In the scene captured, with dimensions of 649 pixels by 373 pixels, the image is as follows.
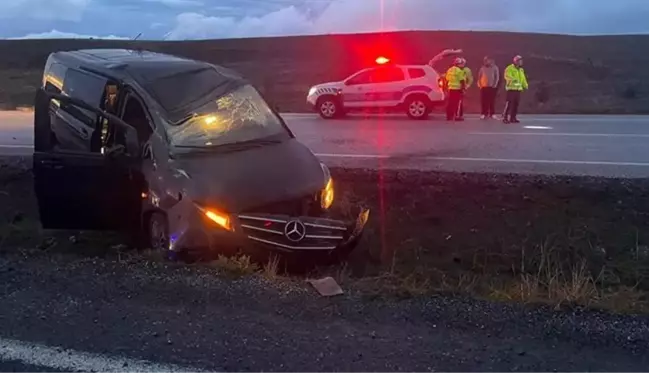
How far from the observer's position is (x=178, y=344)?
13.0 feet

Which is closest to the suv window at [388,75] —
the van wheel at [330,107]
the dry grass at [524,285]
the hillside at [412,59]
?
the van wheel at [330,107]

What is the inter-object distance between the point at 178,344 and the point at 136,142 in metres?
3.15

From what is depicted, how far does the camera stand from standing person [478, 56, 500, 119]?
65.0 feet

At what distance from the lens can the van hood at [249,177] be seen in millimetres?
6137

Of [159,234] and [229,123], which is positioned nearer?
[159,234]

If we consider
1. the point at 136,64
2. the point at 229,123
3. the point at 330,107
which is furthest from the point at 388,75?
the point at 229,123

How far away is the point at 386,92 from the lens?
823 inches

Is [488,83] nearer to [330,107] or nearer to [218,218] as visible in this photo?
[330,107]

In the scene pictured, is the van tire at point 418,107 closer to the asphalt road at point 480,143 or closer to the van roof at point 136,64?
the asphalt road at point 480,143

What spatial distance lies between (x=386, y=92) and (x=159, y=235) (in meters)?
15.1

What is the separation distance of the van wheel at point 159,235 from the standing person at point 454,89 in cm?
1420

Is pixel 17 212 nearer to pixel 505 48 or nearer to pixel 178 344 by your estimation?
pixel 178 344

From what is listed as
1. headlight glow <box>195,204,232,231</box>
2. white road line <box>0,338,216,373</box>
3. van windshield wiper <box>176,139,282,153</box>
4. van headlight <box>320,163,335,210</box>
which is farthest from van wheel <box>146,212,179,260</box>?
white road line <box>0,338,216,373</box>

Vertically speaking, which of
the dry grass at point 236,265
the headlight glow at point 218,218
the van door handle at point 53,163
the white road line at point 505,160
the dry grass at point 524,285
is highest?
the van door handle at point 53,163
